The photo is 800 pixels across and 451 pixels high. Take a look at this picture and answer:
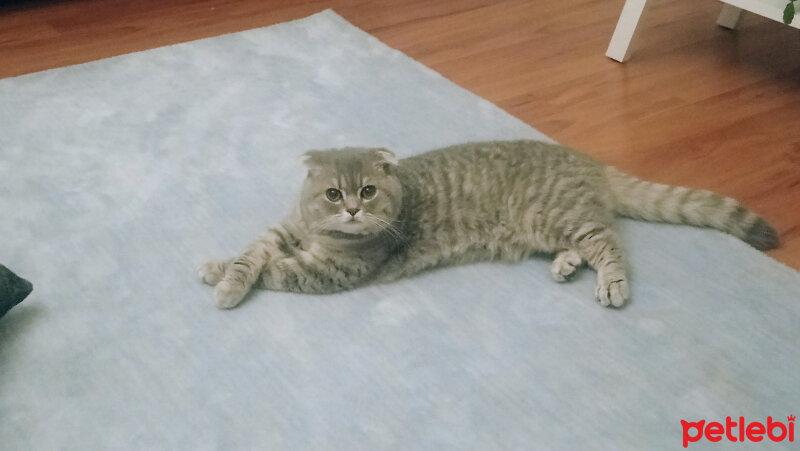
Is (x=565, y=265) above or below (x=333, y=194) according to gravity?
below

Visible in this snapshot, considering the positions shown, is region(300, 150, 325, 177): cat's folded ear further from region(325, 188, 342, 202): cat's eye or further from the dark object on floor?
the dark object on floor

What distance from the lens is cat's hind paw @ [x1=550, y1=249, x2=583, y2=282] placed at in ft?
4.85

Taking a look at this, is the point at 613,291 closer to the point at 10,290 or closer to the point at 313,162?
the point at 313,162

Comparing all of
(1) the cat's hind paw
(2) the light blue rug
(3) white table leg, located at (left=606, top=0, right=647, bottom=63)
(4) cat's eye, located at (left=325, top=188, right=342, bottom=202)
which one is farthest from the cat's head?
(3) white table leg, located at (left=606, top=0, right=647, bottom=63)

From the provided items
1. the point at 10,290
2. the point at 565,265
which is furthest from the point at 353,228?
the point at 10,290

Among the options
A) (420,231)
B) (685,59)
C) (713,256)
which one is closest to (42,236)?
(420,231)

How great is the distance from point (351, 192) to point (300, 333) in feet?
1.03

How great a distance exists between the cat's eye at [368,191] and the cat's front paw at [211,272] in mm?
366

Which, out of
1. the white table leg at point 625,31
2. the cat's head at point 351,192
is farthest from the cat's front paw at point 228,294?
the white table leg at point 625,31

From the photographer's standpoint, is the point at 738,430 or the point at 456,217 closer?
the point at 738,430

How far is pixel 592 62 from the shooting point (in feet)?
8.09

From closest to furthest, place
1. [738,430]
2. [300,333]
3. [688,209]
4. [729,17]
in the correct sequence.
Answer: [738,430]
[300,333]
[688,209]
[729,17]

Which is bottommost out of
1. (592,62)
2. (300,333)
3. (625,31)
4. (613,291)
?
(300,333)

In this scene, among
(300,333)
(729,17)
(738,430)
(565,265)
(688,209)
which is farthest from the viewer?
(729,17)
